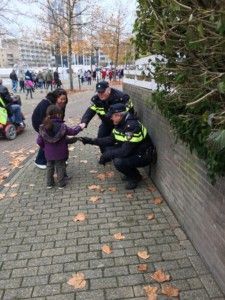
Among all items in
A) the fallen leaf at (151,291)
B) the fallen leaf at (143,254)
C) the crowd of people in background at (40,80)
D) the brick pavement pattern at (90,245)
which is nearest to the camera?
the fallen leaf at (151,291)

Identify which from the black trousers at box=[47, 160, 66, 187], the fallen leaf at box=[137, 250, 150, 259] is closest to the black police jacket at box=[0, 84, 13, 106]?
the black trousers at box=[47, 160, 66, 187]

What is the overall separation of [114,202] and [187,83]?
2.57 metres

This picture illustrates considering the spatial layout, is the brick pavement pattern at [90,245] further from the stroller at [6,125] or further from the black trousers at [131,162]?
the stroller at [6,125]

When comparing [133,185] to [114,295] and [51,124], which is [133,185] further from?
[114,295]

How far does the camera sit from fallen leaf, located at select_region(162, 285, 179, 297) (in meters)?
3.46

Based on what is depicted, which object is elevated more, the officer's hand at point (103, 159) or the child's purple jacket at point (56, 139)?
the child's purple jacket at point (56, 139)

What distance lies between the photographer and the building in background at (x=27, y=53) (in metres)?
29.4

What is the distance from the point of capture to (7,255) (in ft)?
14.1

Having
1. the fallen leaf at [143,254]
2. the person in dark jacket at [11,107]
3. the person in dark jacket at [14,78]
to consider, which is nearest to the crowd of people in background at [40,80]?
the person in dark jacket at [14,78]

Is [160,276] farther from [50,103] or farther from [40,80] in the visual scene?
[40,80]

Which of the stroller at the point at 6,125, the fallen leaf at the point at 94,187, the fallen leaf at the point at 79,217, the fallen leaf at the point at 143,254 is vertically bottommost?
the stroller at the point at 6,125

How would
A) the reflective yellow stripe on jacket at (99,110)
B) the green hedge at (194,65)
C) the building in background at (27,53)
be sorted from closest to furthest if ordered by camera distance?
1. the green hedge at (194,65)
2. the reflective yellow stripe on jacket at (99,110)
3. the building in background at (27,53)

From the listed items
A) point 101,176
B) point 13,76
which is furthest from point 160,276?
point 13,76

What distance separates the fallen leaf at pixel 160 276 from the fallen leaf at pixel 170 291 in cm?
11
